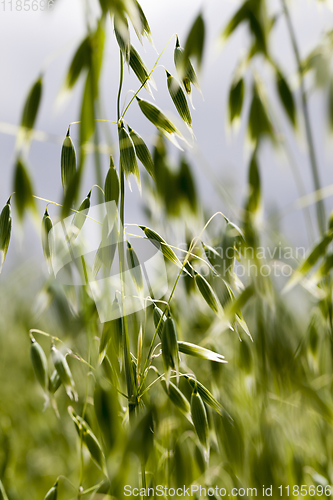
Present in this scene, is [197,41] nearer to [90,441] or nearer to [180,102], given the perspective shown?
[180,102]

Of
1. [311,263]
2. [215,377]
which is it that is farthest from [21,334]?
[311,263]

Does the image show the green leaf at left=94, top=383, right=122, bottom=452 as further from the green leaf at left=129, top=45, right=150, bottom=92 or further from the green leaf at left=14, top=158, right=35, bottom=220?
the green leaf at left=129, top=45, right=150, bottom=92

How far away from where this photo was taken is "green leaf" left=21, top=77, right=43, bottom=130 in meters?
0.33

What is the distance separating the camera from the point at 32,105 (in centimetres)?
34

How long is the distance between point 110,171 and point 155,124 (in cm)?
9

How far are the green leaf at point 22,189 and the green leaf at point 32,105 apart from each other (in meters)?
0.04

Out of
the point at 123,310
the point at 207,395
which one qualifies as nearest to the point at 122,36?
the point at 123,310

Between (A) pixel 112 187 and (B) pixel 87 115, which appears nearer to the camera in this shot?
(B) pixel 87 115

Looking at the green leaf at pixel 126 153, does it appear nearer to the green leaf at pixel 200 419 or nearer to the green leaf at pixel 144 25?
the green leaf at pixel 144 25

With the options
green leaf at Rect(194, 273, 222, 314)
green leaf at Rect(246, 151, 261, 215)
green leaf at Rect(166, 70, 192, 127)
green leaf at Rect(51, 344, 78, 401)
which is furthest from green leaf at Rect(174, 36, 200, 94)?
green leaf at Rect(51, 344, 78, 401)

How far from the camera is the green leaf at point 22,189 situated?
33 cm

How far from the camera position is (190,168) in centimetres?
40

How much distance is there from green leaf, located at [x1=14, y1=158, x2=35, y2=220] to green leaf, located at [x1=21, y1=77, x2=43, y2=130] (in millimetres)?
36

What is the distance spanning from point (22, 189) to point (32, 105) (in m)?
0.08
